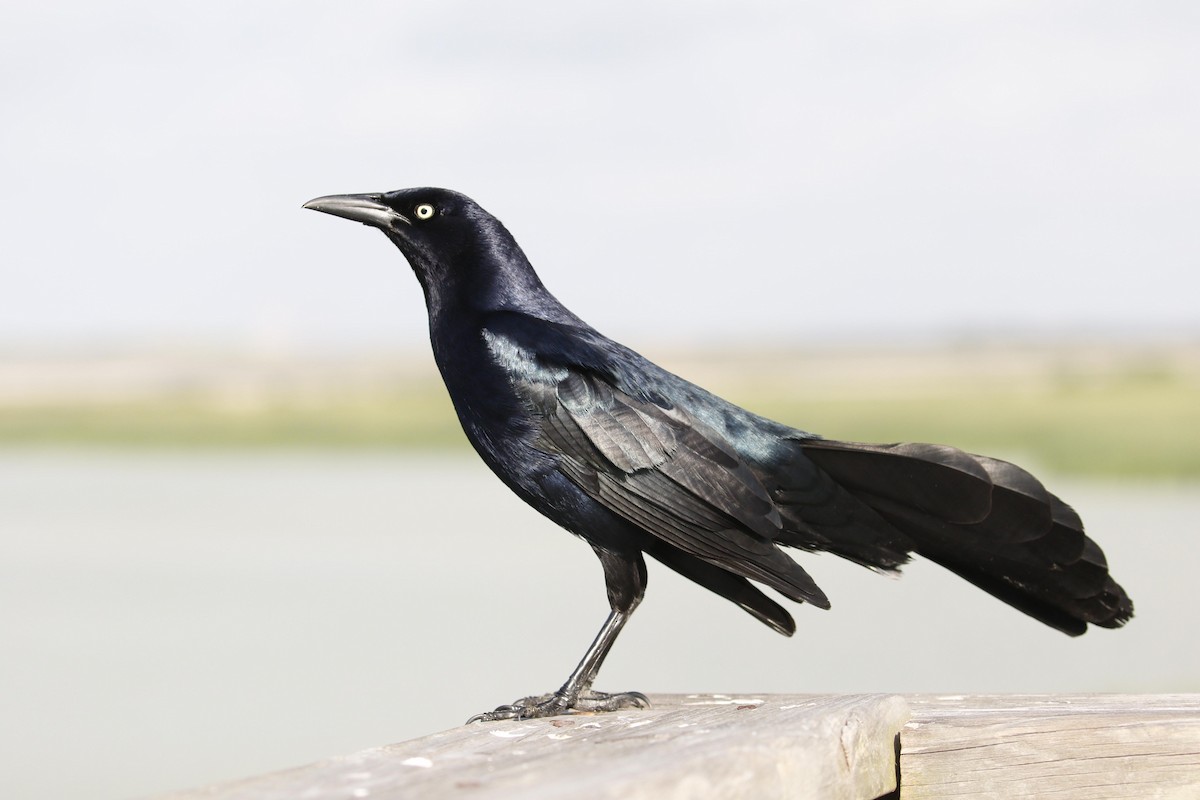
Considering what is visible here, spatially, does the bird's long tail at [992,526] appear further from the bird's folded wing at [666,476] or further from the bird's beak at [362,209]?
the bird's beak at [362,209]

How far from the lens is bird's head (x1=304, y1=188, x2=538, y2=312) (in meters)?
3.94

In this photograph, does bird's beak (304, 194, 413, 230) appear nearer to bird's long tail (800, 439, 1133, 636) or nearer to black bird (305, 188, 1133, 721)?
black bird (305, 188, 1133, 721)

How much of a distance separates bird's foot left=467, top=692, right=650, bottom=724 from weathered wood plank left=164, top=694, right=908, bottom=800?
567 millimetres

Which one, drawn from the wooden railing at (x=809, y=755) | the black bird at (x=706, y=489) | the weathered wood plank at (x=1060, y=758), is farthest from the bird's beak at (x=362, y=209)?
the weathered wood plank at (x=1060, y=758)

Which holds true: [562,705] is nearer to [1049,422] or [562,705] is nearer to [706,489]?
[706,489]

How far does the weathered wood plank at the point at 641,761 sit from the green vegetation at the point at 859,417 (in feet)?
52.8

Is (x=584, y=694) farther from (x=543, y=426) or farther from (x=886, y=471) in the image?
(x=886, y=471)

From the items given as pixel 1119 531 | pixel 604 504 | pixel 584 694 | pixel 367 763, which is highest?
pixel 604 504

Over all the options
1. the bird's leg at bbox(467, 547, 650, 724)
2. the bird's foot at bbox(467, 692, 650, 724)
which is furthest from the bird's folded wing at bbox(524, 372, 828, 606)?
the bird's foot at bbox(467, 692, 650, 724)

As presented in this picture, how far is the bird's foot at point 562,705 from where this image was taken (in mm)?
3271

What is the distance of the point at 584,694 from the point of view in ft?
11.4

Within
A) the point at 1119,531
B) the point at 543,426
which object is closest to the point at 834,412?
the point at 1119,531

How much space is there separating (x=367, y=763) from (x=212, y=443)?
3176 centimetres

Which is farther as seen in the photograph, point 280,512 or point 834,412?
point 834,412
